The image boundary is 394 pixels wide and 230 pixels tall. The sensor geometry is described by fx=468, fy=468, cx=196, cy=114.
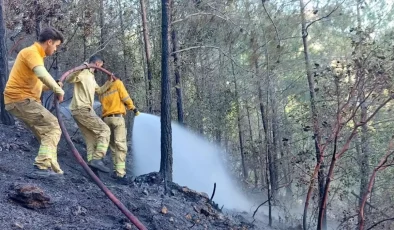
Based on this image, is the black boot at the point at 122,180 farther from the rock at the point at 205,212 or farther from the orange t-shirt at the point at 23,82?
the orange t-shirt at the point at 23,82

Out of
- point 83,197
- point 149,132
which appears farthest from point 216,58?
point 83,197

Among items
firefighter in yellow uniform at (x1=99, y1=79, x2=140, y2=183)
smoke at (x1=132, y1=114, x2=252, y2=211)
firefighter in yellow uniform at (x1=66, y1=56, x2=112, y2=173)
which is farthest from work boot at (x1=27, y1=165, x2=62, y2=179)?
smoke at (x1=132, y1=114, x2=252, y2=211)

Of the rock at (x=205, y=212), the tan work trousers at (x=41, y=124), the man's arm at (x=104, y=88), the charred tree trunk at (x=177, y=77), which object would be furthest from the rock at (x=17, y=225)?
the charred tree trunk at (x=177, y=77)

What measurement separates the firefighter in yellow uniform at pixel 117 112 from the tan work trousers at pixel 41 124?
214 cm

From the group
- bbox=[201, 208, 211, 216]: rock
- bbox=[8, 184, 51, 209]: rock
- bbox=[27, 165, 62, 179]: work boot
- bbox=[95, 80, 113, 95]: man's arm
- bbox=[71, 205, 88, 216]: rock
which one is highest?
bbox=[95, 80, 113, 95]: man's arm

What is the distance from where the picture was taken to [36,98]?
595 cm

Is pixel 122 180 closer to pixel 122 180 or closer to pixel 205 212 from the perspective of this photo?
pixel 122 180

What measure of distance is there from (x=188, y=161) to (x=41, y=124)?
7354 mm

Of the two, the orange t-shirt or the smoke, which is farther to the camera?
the smoke

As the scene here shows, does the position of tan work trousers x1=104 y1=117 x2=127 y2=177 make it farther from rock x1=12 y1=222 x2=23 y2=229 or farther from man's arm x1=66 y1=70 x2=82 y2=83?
rock x1=12 y1=222 x2=23 y2=229

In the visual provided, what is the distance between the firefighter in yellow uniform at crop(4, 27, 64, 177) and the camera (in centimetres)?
567

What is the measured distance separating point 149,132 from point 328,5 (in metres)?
6.04

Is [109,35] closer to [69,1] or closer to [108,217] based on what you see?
[69,1]

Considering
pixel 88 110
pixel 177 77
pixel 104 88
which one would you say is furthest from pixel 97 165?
pixel 177 77
